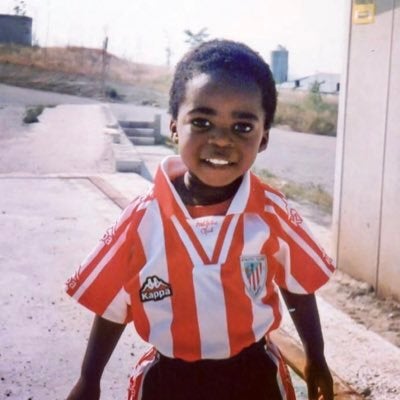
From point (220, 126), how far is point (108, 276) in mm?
470

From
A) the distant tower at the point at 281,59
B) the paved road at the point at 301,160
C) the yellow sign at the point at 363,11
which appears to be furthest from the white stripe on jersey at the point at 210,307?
the distant tower at the point at 281,59

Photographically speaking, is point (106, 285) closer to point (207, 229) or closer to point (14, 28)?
point (207, 229)

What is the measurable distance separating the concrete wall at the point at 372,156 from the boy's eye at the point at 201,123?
95.8 inches

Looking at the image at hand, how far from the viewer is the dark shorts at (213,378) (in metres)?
1.54

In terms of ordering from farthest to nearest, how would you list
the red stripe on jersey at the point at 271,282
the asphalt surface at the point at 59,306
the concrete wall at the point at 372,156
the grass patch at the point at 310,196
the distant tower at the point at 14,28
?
the distant tower at the point at 14,28, the grass patch at the point at 310,196, the concrete wall at the point at 372,156, the asphalt surface at the point at 59,306, the red stripe on jersey at the point at 271,282

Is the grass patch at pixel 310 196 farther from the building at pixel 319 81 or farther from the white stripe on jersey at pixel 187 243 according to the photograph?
the building at pixel 319 81

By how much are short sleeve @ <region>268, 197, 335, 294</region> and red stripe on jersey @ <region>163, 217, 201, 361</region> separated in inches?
10.9

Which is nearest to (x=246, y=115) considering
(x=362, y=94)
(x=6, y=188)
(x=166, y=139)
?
(x=362, y=94)

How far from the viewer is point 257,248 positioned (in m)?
1.61

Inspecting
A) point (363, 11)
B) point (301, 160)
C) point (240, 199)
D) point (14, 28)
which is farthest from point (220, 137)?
point (14, 28)

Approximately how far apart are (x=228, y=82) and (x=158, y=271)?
0.49 m

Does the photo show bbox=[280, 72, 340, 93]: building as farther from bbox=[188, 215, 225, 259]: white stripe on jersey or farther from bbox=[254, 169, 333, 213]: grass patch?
bbox=[188, 215, 225, 259]: white stripe on jersey

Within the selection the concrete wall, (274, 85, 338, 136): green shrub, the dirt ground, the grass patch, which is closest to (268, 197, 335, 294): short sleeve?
the dirt ground

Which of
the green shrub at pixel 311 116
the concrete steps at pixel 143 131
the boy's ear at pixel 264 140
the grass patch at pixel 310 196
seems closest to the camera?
the boy's ear at pixel 264 140
